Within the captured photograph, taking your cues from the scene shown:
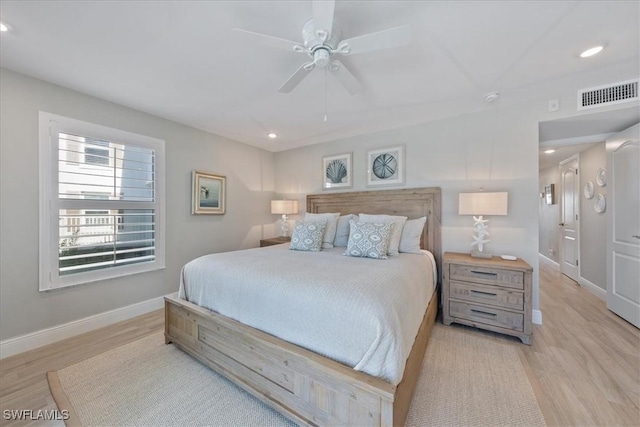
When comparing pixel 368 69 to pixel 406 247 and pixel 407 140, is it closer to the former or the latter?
pixel 407 140

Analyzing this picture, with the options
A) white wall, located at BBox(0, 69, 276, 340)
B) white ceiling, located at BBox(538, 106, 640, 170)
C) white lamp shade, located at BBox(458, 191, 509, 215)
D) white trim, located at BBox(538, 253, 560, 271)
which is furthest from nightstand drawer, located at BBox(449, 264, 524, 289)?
white trim, located at BBox(538, 253, 560, 271)

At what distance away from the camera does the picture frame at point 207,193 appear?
11.7ft

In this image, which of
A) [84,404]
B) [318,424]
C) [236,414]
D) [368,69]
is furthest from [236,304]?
[368,69]

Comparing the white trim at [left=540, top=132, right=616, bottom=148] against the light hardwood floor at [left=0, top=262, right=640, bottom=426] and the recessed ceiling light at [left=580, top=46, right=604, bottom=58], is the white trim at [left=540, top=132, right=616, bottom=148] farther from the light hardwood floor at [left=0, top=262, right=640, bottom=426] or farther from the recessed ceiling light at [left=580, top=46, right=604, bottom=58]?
the light hardwood floor at [left=0, top=262, right=640, bottom=426]

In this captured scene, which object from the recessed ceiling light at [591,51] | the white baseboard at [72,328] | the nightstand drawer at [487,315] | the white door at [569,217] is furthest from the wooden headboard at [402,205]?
the white door at [569,217]

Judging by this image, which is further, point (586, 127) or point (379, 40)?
point (586, 127)

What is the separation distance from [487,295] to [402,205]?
4.82 ft

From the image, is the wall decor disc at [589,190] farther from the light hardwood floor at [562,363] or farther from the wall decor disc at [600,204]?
the light hardwood floor at [562,363]

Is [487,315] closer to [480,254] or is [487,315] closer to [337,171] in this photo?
[480,254]

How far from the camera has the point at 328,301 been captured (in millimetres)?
1432

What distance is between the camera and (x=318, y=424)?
135cm

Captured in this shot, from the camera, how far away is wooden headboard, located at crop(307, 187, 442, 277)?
3.21 meters

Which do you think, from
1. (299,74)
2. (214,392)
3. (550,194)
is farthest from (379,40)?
(550,194)

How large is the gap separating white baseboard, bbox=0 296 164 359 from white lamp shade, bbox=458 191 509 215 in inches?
159
